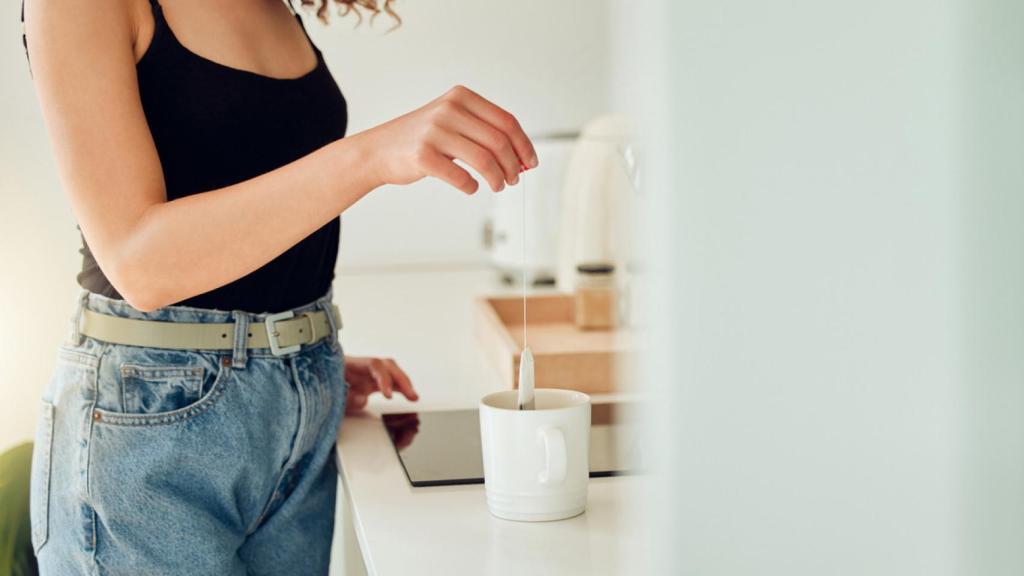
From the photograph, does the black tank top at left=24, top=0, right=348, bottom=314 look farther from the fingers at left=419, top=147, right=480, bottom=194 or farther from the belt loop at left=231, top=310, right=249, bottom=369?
the fingers at left=419, top=147, right=480, bottom=194

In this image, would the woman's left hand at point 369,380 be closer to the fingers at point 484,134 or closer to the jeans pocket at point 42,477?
the jeans pocket at point 42,477

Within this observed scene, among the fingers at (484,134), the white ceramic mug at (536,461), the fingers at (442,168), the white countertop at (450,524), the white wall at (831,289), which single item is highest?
the fingers at (484,134)

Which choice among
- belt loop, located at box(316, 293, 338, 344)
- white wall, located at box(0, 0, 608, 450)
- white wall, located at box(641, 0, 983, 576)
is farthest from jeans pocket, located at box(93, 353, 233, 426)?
white wall, located at box(0, 0, 608, 450)

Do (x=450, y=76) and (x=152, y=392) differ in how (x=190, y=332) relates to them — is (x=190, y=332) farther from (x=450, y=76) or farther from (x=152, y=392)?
(x=450, y=76)

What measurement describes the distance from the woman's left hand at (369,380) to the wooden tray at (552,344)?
0.58 ft

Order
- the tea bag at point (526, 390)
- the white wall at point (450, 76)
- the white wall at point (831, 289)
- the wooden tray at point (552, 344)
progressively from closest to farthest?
the white wall at point (831, 289)
the tea bag at point (526, 390)
the wooden tray at point (552, 344)
the white wall at point (450, 76)

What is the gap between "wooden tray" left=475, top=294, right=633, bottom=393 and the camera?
4.16ft

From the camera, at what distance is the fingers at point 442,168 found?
2.14 ft

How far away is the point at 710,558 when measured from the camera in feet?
0.64

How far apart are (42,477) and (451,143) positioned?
46 centimetres

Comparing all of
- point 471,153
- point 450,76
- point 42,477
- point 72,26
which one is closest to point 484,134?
point 471,153

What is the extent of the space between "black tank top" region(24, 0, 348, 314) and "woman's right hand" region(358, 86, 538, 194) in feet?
0.46

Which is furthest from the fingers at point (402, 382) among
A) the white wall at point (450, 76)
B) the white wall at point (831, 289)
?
the white wall at point (450, 76)

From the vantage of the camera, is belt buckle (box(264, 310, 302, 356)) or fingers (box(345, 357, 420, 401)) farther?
fingers (box(345, 357, 420, 401))
